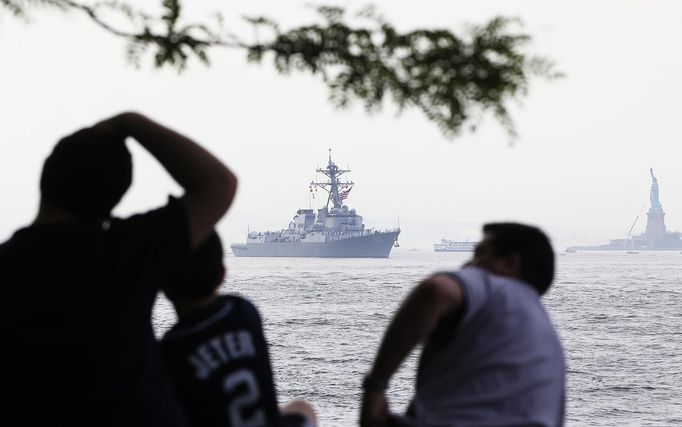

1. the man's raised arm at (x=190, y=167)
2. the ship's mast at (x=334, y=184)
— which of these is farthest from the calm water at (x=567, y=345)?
the ship's mast at (x=334, y=184)

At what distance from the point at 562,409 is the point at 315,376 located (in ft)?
61.7

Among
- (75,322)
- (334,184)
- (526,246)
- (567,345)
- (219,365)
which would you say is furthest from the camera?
(334,184)

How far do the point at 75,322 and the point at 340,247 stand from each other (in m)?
92.8

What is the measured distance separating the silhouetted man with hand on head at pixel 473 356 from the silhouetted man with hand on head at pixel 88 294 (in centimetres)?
35

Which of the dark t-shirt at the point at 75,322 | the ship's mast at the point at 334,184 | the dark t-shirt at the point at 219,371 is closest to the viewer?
the dark t-shirt at the point at 75,322

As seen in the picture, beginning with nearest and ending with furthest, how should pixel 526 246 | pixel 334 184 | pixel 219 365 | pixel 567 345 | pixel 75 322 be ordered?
1. pixel 75 322
2. pixel 219 365
3. pixel 526 246
4. pixel 567 345
5. pixel 334 184

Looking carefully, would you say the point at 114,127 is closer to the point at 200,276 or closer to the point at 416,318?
the point at 200,276

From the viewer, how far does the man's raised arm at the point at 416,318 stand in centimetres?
143

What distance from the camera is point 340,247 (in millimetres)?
94000

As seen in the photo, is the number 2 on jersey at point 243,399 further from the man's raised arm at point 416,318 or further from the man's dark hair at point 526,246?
the man's dark hair at point 526,246

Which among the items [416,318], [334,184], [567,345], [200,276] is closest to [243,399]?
[200,276]

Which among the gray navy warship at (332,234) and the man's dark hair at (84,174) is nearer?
the man's dark hair at (84,174)

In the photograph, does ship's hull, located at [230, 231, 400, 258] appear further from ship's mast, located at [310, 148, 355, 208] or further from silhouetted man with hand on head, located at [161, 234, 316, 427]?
silhouetted man with hand on head, located at [161, 234, 316, 427]

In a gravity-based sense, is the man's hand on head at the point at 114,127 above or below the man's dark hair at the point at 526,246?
above
